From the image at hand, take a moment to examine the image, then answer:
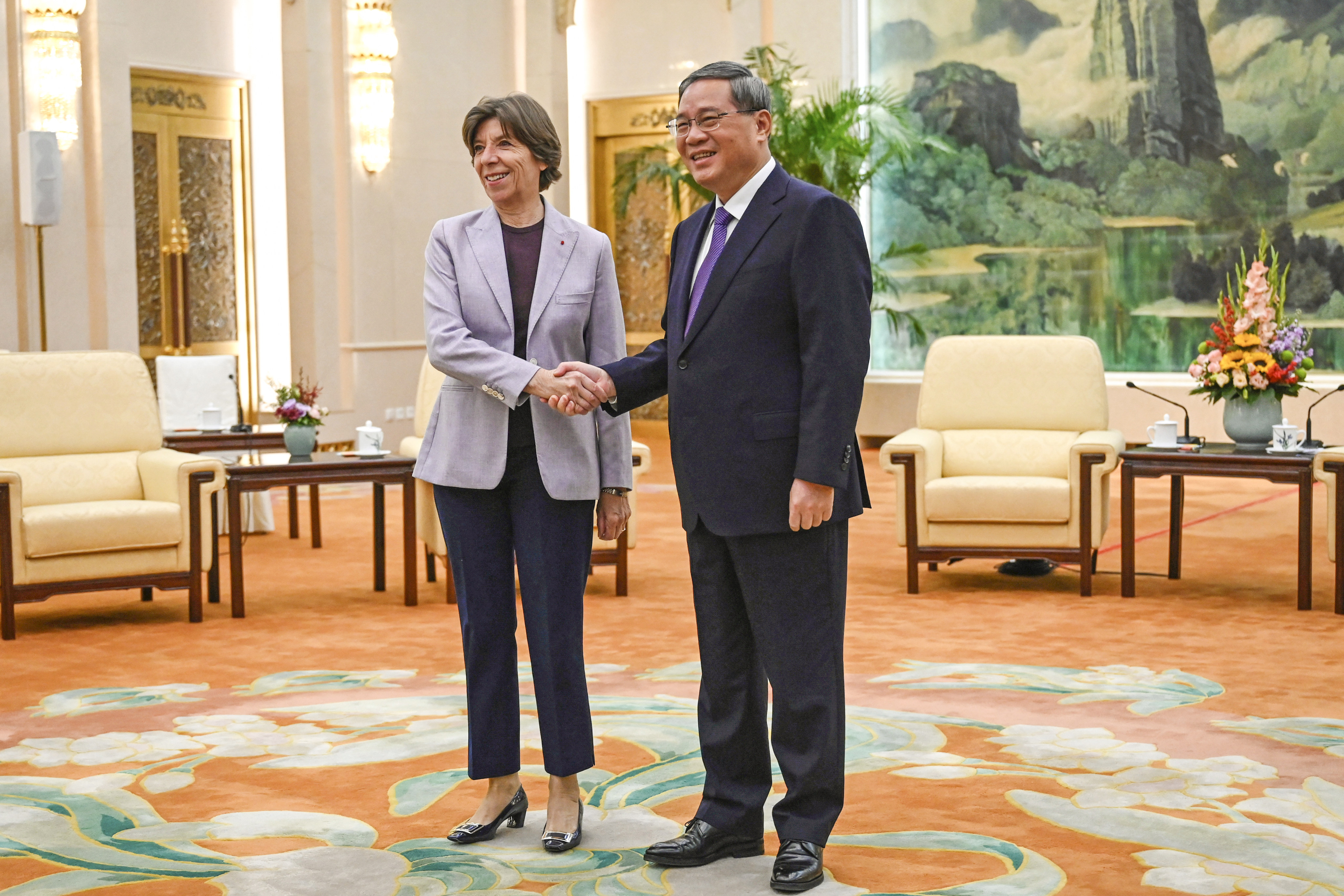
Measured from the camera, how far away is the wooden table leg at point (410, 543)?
5883 millimetres

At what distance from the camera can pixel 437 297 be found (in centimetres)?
302

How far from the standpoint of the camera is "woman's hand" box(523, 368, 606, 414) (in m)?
2.86

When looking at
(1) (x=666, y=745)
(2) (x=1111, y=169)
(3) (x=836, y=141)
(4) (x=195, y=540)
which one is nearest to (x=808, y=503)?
(1) (x=666, y=745)

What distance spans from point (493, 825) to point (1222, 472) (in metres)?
3.71

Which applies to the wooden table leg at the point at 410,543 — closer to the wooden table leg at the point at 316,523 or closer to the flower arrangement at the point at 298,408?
the flower arrangement at the point at 298,408

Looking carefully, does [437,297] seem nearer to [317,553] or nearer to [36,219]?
[317,553]

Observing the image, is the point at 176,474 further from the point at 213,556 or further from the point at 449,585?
the point at 449,585

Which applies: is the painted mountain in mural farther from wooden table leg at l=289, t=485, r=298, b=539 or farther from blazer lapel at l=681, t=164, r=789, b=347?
blazer lapel at l=681, t=164, r=789, b=347

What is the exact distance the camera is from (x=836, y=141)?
1051 cm

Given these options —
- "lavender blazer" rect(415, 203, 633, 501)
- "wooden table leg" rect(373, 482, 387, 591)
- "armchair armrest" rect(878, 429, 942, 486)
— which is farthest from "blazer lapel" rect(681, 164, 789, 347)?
"wooden table leg" rect(373, 482, 387, 591)

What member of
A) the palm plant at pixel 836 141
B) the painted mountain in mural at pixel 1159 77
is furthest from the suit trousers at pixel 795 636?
the painted mountain in mural at pixel 1159 77

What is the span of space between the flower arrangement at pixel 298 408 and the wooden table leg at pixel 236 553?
0.55m

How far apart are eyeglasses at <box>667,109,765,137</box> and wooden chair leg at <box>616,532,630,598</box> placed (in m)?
3.35

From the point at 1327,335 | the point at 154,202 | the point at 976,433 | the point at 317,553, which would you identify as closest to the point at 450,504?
the point at 976,433
